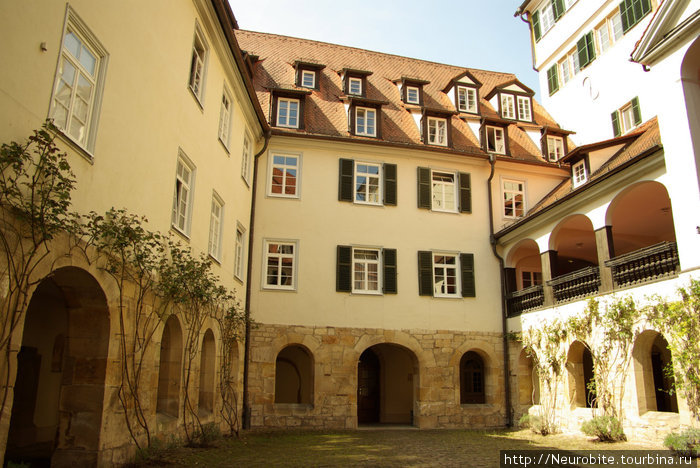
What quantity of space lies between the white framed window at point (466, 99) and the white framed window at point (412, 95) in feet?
4.88

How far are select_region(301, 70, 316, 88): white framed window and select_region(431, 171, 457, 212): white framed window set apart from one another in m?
5.27

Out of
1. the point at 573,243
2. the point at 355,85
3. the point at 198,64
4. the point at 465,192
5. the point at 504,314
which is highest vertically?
the point at 355,85

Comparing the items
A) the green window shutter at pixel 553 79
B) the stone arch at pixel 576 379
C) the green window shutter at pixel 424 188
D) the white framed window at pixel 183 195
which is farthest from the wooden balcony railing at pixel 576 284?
the green window shutter at pixel 553 79

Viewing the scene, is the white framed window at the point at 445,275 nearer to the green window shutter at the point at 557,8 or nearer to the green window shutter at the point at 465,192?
the green window shutter at the point at 465,192

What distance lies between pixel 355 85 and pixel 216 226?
354 inches

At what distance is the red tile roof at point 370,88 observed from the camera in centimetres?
1778

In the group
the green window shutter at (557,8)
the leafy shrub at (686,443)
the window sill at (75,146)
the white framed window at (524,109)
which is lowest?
the leafy shrub at (686,443)

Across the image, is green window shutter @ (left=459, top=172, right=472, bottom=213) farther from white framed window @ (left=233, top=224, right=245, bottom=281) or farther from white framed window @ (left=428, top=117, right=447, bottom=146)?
white framed window @ (left=233, top=224, right=245, bottom=281)

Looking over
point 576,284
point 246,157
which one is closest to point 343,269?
point 246,157

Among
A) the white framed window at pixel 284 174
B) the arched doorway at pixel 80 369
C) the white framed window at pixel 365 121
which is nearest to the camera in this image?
the arched doorway at pixel 80 369

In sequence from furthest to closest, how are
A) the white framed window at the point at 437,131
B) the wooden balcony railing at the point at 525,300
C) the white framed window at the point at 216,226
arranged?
1. the white framed window at the point at 437,131
2. the wooden balcony railing at the point at 525,300
3. the white framed window at the point at 216,226

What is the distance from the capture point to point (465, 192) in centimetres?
1752

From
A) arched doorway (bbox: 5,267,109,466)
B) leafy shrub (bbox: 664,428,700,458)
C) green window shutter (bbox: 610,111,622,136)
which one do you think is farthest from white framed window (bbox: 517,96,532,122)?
arched doorway (bbox: 5,267,109,466)

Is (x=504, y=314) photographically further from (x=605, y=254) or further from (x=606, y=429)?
(x=606, y=429)
